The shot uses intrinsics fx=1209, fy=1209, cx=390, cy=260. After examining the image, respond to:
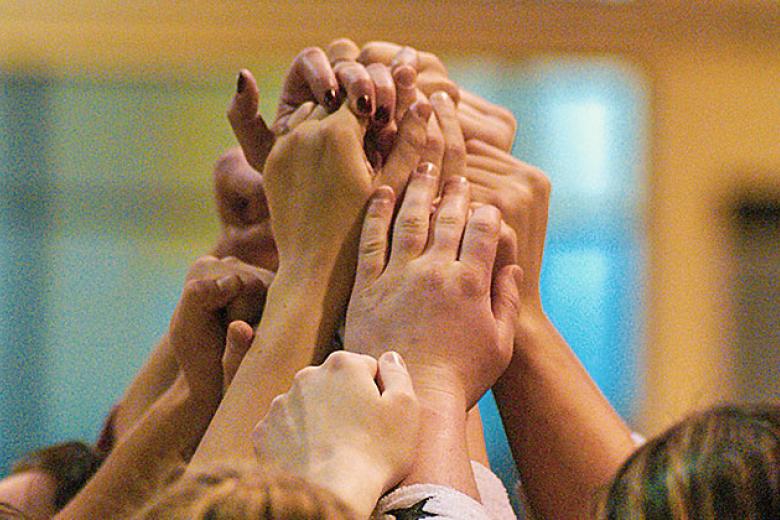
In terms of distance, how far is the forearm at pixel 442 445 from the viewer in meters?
0.75

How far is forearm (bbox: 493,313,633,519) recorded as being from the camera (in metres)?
0.93

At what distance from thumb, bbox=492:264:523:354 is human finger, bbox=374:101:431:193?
0.35 ft

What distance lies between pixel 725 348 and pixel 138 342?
167cm

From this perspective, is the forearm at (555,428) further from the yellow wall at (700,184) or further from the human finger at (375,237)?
the yellow wall at (700,184)

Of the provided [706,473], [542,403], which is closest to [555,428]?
[542,403]

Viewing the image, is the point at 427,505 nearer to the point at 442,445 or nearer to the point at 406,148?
the point at 442,445

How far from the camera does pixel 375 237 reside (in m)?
0.92

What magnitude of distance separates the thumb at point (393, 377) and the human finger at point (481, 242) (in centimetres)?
11

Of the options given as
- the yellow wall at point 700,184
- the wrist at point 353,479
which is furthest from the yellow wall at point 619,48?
the wrist at point 353,479

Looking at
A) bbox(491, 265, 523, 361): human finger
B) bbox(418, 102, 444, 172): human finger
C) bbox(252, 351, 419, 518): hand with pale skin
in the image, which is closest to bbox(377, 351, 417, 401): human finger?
bbox(252, 351, 419, 518): hand with pale skin

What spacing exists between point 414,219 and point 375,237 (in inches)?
1.3

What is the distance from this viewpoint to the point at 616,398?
3.38m

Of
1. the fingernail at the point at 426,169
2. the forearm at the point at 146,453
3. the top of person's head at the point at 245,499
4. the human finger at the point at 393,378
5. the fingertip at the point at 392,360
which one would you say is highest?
the fingernail at the point at 426,169

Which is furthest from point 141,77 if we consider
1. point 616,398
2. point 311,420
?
point 311,420
